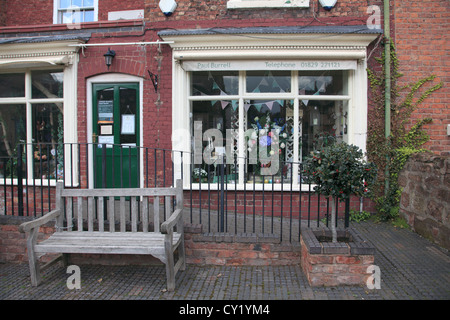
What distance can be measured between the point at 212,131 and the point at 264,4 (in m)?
2.63

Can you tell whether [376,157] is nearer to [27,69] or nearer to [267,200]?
[267,200]

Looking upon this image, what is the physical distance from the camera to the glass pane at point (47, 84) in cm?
664

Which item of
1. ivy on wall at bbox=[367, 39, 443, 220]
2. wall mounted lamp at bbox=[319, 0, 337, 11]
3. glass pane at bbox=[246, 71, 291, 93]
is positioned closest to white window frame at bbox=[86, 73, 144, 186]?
glass pane at bbox=[246, 71, 291, 93]

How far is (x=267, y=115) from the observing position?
6301mm

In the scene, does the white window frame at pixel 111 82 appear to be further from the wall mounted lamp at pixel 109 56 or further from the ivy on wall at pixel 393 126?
the ivy on wall at pixel 393 126

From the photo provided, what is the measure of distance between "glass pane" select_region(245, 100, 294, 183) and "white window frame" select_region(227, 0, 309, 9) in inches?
70.9

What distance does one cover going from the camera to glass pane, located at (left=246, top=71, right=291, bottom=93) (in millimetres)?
6270

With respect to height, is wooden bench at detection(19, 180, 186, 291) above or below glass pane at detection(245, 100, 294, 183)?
below

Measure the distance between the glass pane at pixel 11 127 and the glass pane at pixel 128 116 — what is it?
2.32 m

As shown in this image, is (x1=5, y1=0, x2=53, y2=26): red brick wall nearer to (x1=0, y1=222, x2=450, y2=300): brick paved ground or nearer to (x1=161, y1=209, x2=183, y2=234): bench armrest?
(x1=0, y1=222, x2=450, y2=300): brick paved ground

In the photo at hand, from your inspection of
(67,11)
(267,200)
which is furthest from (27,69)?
(267,200)

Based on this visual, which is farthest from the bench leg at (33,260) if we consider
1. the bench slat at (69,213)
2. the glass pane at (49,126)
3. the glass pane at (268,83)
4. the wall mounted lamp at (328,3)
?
the wall mounted lamp at (328,3)

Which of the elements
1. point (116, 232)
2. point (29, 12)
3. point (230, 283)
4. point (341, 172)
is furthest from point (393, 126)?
point (29, 12)

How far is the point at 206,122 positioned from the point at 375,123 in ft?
10.6
